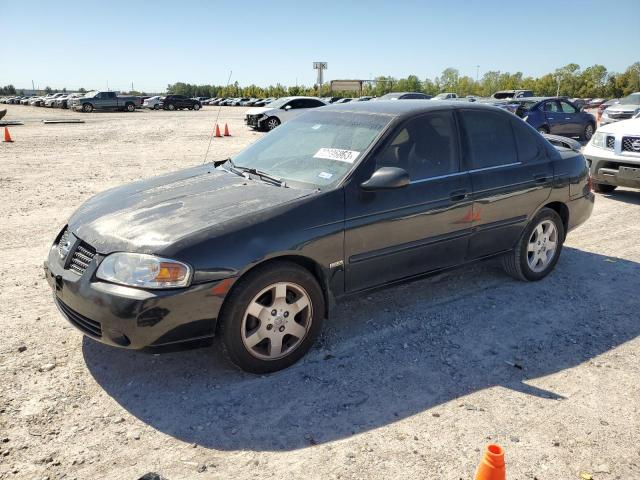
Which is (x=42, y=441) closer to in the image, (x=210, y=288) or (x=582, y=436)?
(x=210, y=288)

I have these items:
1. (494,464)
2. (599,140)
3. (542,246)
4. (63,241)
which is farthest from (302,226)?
(599,140)

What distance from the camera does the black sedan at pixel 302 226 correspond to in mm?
2959

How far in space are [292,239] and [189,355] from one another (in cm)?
114

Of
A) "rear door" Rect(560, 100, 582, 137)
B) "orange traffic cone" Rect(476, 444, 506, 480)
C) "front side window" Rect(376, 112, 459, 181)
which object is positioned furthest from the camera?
"rear door" Rect(560, 100, 582, 137)

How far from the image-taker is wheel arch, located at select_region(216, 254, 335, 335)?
3.08 meters

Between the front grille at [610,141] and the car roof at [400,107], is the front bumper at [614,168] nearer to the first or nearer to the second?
the front grille at [610,141]

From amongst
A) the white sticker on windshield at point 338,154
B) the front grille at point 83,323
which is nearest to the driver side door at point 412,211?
the white sticker on windshield at point 338,154

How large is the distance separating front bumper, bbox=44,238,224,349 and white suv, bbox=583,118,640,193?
7.34 meters

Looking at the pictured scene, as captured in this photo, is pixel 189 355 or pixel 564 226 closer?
pixel 189 355

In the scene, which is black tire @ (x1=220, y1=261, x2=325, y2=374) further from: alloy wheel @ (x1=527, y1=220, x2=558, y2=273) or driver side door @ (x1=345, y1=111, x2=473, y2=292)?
alloy wheel @ (x1=527, y1=220, x2=558, y2=273)

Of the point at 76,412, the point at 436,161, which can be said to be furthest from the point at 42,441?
the point at 436,161

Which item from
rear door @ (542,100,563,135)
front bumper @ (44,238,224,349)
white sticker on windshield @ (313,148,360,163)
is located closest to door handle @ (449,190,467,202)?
white sticker on windshield @ (313,148,360,163)

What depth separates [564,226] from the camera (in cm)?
517

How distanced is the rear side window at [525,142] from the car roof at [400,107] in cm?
20
